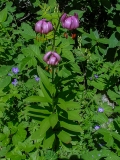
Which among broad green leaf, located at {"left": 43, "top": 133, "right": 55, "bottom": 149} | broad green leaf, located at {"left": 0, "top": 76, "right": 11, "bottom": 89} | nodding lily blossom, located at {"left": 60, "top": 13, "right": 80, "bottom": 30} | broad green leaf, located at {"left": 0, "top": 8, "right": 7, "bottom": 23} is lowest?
broad green leaf, located at {"left": 43, "top": 133, "right": 55, "bottom": 149}

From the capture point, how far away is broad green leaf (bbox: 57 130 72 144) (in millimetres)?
2596

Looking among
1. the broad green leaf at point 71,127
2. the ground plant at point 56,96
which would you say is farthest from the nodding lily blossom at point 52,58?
the broad green leaf at point 71,127

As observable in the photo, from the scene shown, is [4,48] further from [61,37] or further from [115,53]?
[115,53]

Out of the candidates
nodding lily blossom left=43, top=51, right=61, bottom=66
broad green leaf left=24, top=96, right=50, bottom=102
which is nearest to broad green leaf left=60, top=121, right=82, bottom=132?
broad green leaf left=24, top=96, right=50, bottom=102

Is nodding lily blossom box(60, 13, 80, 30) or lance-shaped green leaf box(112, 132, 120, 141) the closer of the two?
nodding lily blossom box(60, 13, 80, 30)

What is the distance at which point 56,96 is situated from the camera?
2.68 m

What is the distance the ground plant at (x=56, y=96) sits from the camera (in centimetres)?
258

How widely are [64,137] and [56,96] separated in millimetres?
350

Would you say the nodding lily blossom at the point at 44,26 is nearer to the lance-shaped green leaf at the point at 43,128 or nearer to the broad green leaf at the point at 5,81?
the lance-shaped green leaf at the point at 43,128

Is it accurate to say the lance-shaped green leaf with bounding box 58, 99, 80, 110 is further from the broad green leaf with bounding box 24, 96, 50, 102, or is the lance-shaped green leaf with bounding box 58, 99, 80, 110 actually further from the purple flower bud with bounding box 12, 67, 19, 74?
the purple flower bud with bounding box 12, 67, 19, 74

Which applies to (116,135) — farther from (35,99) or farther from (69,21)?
(69,21)

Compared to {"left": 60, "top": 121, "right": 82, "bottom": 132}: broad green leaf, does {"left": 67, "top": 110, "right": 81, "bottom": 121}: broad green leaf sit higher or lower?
higher

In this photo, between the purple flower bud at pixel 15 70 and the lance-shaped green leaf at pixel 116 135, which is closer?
the lance-shaped green leaf at pixel 116 135

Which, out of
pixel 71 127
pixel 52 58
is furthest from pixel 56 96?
pixel 52 58
